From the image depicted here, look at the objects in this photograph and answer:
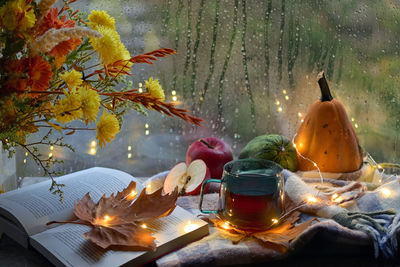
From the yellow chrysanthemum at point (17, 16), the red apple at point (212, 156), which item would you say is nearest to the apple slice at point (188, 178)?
the red apple at point (212, 156)

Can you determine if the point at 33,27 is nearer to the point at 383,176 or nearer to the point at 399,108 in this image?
the point at 383,176

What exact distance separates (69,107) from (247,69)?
0.93m

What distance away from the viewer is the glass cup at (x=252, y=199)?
33.1 inches

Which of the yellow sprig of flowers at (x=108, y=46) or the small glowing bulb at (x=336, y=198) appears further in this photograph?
the small glowing bulb at (x=336, y=198)

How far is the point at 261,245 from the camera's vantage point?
81 cm

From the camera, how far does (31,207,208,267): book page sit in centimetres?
73

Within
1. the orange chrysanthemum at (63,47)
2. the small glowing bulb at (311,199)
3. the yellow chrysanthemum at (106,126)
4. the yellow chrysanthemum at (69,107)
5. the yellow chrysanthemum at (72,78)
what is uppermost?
the orange chrysanthemum at (63,47)

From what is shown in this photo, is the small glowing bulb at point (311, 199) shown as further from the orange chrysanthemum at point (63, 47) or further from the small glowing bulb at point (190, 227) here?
the orange chrysanthemum at point (63, 47)

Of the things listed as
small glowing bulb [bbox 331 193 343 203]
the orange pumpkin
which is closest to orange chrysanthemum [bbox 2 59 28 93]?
small glowing bulb [bbox 331 193 343 203]

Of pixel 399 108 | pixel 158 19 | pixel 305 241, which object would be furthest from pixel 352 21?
pixel 305 241

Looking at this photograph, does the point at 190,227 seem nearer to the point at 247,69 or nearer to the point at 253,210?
the point at 253,210

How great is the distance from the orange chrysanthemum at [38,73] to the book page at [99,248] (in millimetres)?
290

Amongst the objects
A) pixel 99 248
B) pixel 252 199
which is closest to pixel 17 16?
pixel 99 248

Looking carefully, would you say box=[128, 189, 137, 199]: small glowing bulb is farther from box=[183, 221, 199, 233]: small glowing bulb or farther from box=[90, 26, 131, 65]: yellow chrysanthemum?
box=[90, 26, 131, 65]: yellow chrysanthemum
